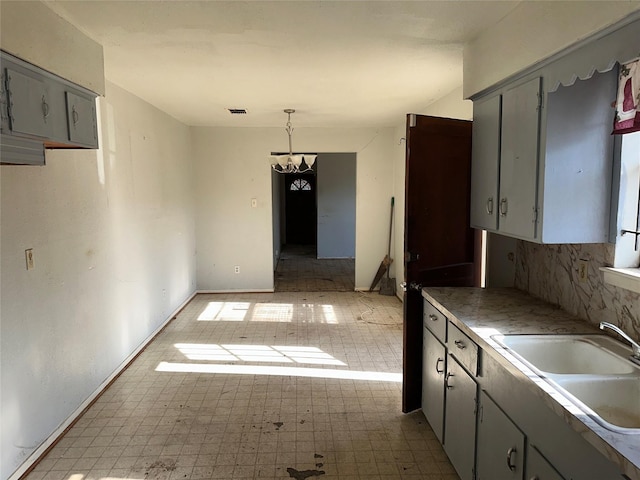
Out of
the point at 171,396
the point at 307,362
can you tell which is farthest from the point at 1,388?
the point at 307,362

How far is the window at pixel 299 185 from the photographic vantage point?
12.0 meters

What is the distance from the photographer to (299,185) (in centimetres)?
1206

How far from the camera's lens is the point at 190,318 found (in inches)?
204

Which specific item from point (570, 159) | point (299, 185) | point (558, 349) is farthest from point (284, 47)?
point (299, 185)

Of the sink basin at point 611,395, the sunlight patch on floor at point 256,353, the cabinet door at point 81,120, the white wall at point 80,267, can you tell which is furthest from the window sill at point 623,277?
the white wall at point 80,267

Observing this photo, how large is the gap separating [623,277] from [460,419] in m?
0.99

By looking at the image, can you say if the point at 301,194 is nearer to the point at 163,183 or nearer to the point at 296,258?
the point at 296,258

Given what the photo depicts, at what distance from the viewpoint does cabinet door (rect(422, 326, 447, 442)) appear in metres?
2.45

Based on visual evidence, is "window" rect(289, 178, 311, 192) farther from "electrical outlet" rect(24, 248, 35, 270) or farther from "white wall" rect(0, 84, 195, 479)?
"electrical outlet" rect(24, 248, 35, 270)

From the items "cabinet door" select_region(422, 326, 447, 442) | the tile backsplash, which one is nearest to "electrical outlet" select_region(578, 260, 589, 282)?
the tile backsplash

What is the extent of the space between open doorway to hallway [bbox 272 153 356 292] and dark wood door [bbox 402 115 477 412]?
3825 mm

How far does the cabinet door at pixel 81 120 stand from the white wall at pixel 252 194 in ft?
12.3

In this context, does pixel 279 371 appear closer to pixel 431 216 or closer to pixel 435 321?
pixel 435 321

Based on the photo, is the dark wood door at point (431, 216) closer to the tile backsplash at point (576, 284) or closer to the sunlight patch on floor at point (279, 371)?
the tile backsplash at point (576, 284)
